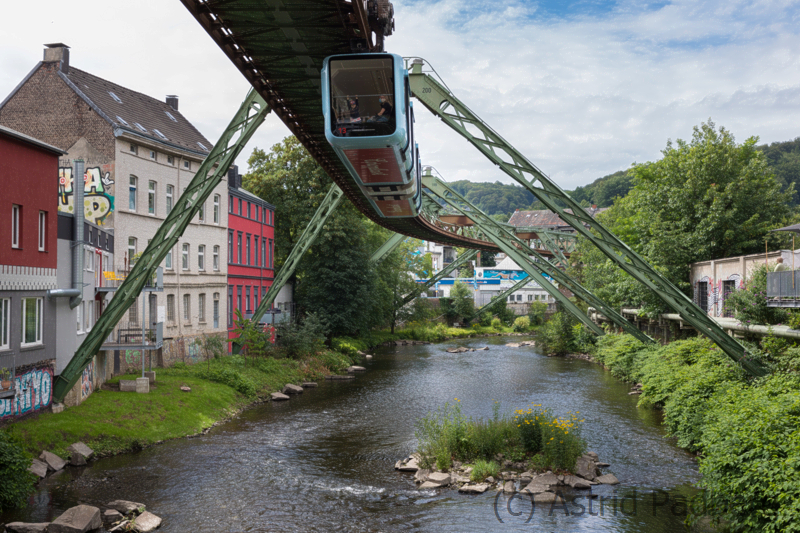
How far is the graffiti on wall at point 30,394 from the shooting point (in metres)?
16.2

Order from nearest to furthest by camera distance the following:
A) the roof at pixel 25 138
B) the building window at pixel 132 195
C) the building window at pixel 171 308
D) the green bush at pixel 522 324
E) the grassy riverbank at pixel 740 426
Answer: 1. the grassy riverbank at pixel 740 426
2. the roof at pixel 25 138
3. the building window at pixel 132 195
4. the building window at pixel 171 308
5. the green bush at pixel 522 324

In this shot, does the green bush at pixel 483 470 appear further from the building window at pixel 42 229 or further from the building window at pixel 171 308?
the building window at pixel 171 308

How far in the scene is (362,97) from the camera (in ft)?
41.9

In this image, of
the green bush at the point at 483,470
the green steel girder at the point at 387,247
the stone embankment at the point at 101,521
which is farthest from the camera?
the green steel girder at the point at 387,247

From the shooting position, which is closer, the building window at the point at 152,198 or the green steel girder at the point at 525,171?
the green steel girder at the point at 525,171

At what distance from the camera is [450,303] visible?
244 feet

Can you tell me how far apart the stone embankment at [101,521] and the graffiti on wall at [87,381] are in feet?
25.9

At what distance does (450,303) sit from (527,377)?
38.8 metres

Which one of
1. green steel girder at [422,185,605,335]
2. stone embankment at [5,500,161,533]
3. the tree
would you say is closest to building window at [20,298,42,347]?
stone embankment at [5,500,161,533]

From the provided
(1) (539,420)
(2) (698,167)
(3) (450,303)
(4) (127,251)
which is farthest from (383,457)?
(3) (450,303)

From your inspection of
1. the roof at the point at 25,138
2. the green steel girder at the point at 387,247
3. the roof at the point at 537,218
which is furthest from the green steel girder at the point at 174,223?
the roof at the point at 537,218

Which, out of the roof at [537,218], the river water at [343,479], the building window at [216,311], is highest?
the roof at [537,218]

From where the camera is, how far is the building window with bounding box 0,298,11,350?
1589 cm

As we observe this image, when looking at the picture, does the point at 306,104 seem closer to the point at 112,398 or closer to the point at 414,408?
the point at 112,398
